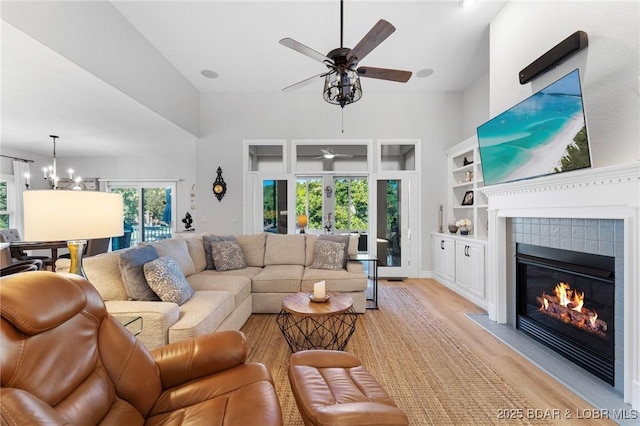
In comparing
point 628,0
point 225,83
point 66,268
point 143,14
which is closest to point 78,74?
point 143,14

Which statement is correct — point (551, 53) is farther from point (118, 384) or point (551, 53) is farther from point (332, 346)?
point (118, 384)

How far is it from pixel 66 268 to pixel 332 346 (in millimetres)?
2249

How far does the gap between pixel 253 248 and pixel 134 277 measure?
6.11 ft

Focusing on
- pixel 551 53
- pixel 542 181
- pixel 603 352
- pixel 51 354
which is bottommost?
pixel 603 352

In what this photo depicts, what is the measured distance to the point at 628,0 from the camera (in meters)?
1.94

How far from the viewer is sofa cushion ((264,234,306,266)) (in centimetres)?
399

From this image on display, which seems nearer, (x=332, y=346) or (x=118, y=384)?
(x=118, y=384)

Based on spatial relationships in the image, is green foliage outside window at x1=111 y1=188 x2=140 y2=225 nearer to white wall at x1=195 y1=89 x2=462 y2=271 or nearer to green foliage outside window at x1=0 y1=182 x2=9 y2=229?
green foliage outside window at x1=0 y1=182 x2=9 y2=229

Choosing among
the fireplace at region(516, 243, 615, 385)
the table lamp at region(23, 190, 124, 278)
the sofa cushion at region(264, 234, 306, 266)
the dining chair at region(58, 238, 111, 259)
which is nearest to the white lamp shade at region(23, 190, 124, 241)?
the table lamp at region(23, 190, 124, 278)

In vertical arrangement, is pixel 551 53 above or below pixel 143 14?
below

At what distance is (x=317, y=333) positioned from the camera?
2.90 meters

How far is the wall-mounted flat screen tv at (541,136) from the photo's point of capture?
6.64 feet

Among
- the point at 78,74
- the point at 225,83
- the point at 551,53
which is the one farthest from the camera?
the point at 225,83

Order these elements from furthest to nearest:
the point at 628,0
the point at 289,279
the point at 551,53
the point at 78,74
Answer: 1. the point at 289,279
2. the point at 78,74
3. the point at 551,53
4. the point at 628,0
